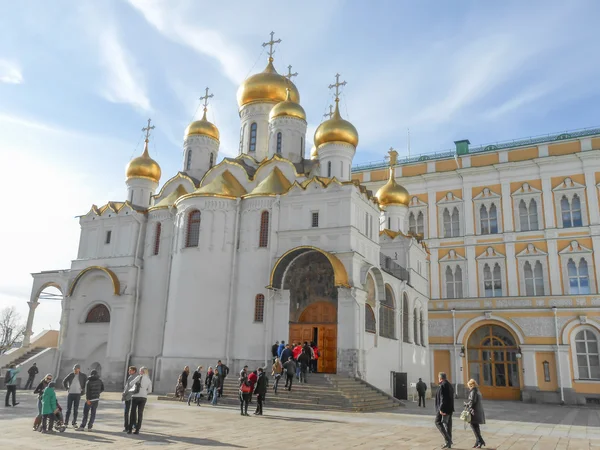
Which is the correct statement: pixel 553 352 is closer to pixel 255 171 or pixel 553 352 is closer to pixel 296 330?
pixel 296 330

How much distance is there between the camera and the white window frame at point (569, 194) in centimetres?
3020

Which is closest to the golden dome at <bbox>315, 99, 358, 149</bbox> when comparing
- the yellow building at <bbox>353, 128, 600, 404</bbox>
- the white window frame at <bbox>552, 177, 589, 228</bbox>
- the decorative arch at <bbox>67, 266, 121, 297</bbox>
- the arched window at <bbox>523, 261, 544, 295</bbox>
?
the yellow building at <bbox>353, 128, 600, 404</bbox>

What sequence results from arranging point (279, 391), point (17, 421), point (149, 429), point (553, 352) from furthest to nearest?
point (553, 352) → point (279, 391) → point (17, 421) → point (149, 429)

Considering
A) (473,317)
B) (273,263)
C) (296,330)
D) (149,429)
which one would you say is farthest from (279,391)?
(473,317)

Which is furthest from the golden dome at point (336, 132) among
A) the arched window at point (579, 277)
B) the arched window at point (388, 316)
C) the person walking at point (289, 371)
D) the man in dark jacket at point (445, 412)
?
the man in dark jacket at point (445, 412)

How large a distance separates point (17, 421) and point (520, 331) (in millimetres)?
25674

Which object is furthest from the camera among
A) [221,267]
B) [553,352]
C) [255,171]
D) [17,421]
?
[553,352]

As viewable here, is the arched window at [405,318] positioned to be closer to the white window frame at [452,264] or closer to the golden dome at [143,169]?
the white window frame at [452,264]

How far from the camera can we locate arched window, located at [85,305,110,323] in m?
25.8

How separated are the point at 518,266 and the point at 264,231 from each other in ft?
54.4

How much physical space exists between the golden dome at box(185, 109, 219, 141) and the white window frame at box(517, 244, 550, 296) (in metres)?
18.7

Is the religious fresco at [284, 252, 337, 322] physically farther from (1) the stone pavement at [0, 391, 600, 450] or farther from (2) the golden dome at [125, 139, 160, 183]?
(2) the golden dome at [125, 139, 160, 183]

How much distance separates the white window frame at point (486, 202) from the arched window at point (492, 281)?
7.93ft

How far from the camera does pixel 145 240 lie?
2631 centimetres
